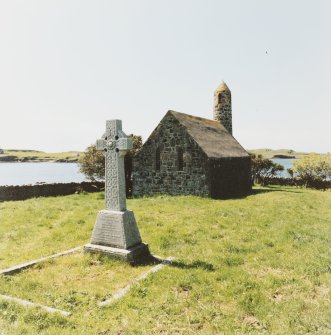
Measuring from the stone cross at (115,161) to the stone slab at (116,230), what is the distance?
218 mm

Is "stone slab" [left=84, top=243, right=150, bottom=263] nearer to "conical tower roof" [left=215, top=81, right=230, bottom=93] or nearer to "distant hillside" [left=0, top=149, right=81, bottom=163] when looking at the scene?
"conical tower roof" [left=215, top=81, right=230, bottom=93]

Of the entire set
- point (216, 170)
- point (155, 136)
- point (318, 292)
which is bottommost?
→ point (318, 292)

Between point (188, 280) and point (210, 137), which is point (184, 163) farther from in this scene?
point (188, 280)

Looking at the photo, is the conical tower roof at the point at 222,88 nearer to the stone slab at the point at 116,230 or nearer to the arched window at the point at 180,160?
the arched window at the point at 180,160

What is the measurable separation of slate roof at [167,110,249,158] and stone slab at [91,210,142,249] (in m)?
11.7

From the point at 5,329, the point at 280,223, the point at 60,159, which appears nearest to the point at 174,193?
the point at 280,223

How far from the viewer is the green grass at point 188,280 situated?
16.9ft

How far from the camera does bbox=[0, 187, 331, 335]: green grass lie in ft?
16.9

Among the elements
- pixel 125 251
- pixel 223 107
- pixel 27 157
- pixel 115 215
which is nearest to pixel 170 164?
pixel 223 107

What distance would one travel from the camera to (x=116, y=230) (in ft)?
26.4

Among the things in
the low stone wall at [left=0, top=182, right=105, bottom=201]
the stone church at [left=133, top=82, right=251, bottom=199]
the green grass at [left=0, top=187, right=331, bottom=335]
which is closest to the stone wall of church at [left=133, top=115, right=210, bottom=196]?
the stone church at [left=133, top=82, right=251, bottom=199]

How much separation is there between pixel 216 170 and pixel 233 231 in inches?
366

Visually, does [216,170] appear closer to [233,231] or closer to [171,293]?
[233,231]

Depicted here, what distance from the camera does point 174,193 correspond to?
20.7 meters
